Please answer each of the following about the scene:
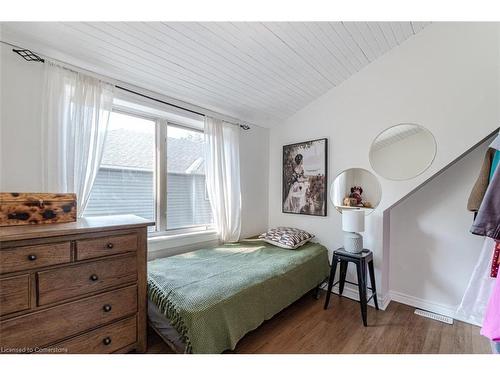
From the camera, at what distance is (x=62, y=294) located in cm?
118

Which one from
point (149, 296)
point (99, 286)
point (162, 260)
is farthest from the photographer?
point (162, 260)

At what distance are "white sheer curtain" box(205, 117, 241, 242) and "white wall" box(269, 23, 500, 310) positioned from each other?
0.85 metres

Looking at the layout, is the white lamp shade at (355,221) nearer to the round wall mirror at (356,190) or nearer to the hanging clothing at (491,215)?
the round wall mirror at (356,190)

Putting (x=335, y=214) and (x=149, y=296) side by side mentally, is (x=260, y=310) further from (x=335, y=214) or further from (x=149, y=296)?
(x=335, y=214)

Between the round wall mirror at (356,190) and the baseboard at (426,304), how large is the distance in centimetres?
94

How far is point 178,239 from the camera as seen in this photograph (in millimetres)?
2398

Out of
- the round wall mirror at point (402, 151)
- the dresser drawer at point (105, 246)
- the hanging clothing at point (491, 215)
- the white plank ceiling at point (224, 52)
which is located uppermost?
the white plank ceiling at point (224, 52)

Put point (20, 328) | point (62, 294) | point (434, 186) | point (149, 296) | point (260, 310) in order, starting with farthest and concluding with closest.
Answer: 1. point (434, 186)
2. point (260, 310)
3. point (149, 296)
4. point (62, 294)
5. point (20, 328)

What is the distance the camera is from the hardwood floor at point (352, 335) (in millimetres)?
1698

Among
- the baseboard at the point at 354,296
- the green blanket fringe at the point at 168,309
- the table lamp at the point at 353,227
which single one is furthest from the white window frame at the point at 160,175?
the baseboard at the point at 354,296

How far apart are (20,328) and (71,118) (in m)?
1.35

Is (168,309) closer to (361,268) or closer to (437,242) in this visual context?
(361,268)

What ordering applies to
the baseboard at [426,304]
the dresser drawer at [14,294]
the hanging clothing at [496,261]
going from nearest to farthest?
the dresser drawer at [14,294] < the hanging clothing at [496,261] < the baseboard at [426,304]
